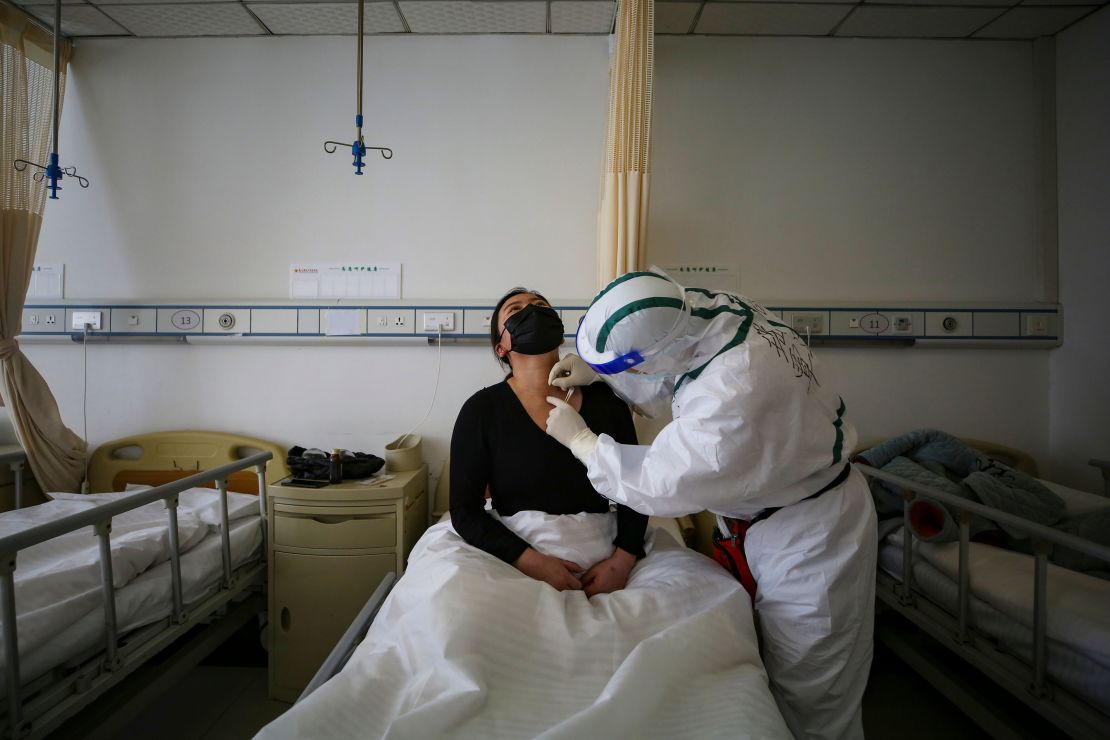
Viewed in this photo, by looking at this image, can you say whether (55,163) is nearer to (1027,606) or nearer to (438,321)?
(438,321)

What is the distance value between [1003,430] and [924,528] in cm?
139

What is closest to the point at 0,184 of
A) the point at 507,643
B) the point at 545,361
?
the point at 545,361

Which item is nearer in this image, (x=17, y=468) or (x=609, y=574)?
(x=609, y=574)

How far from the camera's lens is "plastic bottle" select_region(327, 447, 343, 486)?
1.95 metres

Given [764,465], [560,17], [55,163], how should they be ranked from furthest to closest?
[560,17] → [55,163] → [764,465]

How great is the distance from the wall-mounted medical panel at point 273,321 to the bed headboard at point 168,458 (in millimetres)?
545

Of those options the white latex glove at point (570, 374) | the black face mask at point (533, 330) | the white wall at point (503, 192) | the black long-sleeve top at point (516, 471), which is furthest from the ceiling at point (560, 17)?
the black long-sleeve top at point (516, 471)

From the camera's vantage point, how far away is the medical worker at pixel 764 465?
1.02m

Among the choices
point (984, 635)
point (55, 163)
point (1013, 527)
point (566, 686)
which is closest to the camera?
point (566, 686)

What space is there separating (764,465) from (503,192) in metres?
1.88

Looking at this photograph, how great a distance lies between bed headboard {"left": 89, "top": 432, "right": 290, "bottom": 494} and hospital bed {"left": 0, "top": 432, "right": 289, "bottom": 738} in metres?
0.14

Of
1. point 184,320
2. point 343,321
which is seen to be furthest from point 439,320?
point 184,320

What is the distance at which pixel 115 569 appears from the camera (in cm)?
141

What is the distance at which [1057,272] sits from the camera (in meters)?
2.38
